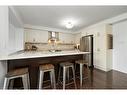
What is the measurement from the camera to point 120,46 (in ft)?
12.7

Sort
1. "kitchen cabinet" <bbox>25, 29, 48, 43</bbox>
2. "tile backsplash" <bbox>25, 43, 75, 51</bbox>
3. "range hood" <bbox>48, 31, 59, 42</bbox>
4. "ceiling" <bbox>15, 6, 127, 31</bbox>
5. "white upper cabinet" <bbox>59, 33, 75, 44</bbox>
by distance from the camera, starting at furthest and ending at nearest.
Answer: "white upper cabinet" <bbox>59, 33, 75, 44</bbox> < "range hood" <bbox>48, 31, 59, 42</bbox> < "tile backsplash" <bbox>25, 43, 75, 51</bbox> < "kitchen cabinet" <bbox>25, 29, 48, 43</bbox> < "ceiling" <bbox>15, 6, 127, 31</bbox>

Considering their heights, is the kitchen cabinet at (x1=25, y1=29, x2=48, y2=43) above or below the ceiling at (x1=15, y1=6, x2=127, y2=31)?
below

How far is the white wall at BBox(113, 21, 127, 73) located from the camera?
144 inches

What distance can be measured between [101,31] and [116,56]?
1.38 m

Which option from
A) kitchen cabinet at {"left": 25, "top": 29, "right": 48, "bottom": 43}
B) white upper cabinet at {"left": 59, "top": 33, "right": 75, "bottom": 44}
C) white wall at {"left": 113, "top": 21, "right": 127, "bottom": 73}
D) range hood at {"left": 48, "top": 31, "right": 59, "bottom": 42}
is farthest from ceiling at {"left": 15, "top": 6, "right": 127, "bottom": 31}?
white upper cabinet at {"left": 59, "top": 33, "right": 75, "bottom": 44}

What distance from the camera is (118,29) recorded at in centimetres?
392

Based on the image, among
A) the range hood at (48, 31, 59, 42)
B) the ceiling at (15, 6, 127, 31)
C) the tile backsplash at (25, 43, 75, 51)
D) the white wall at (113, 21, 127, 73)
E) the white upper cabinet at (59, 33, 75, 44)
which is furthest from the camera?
the white upper cabinet at (59, 33, 75, 44)

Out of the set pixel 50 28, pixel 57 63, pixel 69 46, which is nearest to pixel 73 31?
pixel 69 46

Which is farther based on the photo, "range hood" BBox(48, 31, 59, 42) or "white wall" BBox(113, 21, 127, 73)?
"range hood" BBox(48, 31, 59, 42)

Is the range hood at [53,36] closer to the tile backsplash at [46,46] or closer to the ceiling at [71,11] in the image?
the tile backsplash at [46,46]

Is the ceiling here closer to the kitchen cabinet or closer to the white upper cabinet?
the kitchen cabinet

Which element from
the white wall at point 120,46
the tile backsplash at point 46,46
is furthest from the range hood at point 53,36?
the white wall at point 120,46

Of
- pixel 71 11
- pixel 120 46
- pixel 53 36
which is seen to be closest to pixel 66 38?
pixel 53 36
